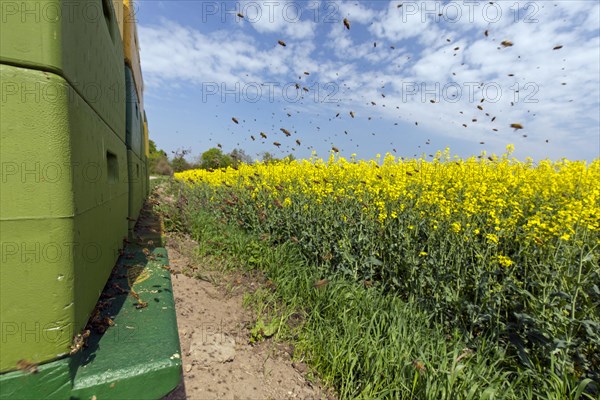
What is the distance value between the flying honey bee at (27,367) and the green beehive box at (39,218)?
0.07 ft

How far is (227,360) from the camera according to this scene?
2547 millimetres

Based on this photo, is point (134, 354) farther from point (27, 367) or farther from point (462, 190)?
point (462, 190)

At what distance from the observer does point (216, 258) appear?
4.74 meters

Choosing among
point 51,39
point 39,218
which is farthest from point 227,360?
point 51,39

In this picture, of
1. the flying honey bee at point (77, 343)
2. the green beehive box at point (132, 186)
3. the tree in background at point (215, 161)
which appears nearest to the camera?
the flying honey bee at point (77, 343)

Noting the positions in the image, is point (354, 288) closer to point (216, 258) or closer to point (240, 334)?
point (240, 334)

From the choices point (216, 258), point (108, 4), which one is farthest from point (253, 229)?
point (108, 4)

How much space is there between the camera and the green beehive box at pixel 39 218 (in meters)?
0.84

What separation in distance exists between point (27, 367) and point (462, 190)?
5909 mm

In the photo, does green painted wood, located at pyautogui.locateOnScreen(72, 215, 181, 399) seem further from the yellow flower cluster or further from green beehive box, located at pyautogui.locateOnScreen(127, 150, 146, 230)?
the yellow flower cluster

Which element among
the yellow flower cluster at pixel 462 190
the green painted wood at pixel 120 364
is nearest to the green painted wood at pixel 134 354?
the green painted wood at pixel 120 364

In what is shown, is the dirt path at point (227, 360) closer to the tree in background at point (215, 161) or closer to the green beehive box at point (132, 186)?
the green beehive box at point (132, 186)

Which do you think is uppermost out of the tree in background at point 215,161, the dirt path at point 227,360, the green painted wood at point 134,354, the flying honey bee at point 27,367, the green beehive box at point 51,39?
the tree in background at point 215,161

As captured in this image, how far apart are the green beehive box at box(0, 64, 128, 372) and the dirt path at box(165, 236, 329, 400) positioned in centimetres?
125
